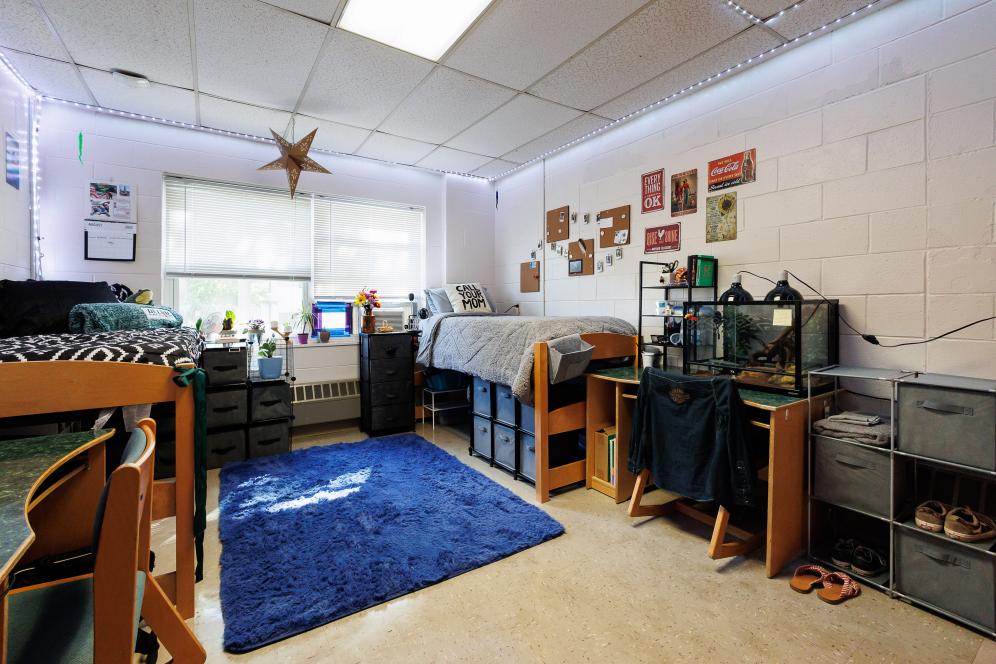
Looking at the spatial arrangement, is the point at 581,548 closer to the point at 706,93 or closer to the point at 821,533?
the point at 821,533

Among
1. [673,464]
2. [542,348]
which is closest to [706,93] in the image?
[542,348]

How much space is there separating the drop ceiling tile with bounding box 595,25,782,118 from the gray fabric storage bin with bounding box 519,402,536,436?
2.07m

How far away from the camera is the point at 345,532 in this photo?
2205 millimetres

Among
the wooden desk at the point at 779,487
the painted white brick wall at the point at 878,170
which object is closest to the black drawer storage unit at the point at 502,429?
the wooden desk at the point at 779,487

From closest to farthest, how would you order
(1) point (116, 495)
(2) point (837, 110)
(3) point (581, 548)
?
(1) point (116, 495) < (3) point (581, 548) < (2) point (837, 110)

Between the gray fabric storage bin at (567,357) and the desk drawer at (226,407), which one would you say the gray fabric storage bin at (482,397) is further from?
the desk drawer at (226,407)

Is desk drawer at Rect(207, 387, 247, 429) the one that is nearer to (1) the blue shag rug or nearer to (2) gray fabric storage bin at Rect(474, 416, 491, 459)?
(1) the blue shag rug

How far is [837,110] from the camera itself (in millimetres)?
2264

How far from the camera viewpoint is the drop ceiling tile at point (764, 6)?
204cm

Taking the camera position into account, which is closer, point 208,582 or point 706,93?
point 208,582

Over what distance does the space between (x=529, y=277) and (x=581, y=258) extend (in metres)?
0.71

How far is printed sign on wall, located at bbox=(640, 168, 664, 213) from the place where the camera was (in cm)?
310

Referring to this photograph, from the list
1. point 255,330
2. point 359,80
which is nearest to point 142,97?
point 359,80

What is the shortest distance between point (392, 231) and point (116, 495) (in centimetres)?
398
